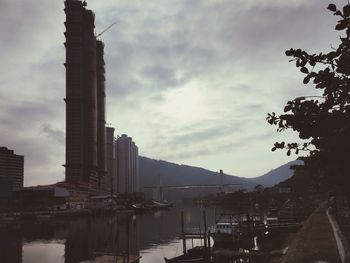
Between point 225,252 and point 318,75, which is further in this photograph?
point 225,252

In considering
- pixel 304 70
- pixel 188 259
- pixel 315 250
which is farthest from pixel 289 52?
pixel 188 259

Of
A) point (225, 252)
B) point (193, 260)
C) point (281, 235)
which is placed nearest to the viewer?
point (193, 260)

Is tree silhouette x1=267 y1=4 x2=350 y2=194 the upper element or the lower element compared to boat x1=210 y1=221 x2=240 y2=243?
upper

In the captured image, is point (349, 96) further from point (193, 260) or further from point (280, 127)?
point (193, 260)

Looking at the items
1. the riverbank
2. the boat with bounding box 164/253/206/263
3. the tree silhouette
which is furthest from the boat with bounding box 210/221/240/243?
the tree silhouette

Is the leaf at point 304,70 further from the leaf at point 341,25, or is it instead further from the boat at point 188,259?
the boat at point 188,259

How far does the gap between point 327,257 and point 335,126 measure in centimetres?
2588

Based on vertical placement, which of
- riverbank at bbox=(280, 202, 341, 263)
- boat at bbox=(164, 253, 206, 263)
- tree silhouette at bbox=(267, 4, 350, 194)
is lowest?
boat at bbox=(164, 253, 206, 263)

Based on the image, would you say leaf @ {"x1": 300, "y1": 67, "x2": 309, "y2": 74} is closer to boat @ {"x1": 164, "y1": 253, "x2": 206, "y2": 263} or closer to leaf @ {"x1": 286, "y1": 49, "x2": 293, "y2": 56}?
leaf @ {"x1": 286, "y1": 49, "x2": 293, "y2": 56}

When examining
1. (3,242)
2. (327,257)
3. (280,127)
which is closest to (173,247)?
(3,242)

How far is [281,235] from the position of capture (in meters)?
82.6

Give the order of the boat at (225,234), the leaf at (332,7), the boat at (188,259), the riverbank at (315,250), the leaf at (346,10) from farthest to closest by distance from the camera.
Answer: the boat at (225,234)
the boat at (188,259)
the riverbank at (315,250)
the leaf at (332,7)
the leaf at (346,10)

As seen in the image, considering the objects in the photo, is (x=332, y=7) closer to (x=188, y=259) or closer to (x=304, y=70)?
(x=304, y=70)

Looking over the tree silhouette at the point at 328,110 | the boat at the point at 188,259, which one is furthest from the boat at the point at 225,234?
the tree silhouette at the point at 328,110
